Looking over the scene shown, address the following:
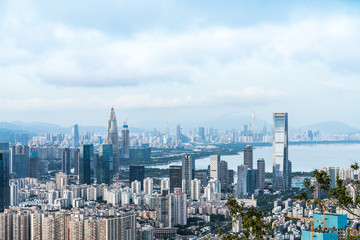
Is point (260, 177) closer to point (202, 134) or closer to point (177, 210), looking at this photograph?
point (177, 210)

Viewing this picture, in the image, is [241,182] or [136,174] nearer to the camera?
[241,182]

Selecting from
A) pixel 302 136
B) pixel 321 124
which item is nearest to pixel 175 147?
pixel 302 136

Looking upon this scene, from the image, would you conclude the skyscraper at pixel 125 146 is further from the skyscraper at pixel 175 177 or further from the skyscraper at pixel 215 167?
the skyscraper at pixel 175 177

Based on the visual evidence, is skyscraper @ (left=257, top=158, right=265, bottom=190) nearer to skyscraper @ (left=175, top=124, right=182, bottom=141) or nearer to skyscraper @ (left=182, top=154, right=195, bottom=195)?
skyscraper @ (left=182, top=154, right=195, bottom=195)

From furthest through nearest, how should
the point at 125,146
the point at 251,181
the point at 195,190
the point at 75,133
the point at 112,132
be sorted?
the point at 75,133, the point at 125,146, the point at 112,132, the point at 251,181, the point at 195,190

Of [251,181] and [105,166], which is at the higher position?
[105,166]

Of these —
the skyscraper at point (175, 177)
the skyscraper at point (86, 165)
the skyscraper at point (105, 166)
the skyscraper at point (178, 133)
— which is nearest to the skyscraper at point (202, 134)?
the skyscraper at point (178, 133)

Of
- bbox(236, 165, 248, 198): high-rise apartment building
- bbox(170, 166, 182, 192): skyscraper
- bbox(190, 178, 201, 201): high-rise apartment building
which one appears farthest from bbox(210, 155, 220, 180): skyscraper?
bbox(190, 178, 201, 201): high-rise apartment building

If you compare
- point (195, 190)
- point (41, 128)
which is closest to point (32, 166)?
point (195, 190)
